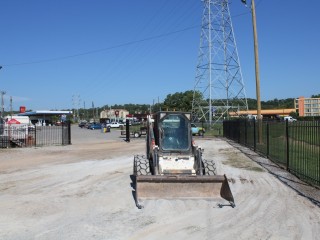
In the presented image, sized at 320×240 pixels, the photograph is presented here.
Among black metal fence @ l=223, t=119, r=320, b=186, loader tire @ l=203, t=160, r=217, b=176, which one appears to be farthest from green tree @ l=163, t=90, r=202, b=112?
loader tire @ l=203, t=160, r=217, b=176

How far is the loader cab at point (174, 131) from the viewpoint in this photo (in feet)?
40.1

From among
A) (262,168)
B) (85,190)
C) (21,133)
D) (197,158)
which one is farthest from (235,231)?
(21,133)

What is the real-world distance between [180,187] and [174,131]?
2.30 m

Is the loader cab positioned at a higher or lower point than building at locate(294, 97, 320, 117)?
lower

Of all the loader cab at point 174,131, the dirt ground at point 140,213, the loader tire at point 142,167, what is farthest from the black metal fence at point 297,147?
the loader tire at point 142,167

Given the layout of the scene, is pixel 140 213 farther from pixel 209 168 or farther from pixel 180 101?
pixel 180 101

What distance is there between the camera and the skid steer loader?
10406 mm

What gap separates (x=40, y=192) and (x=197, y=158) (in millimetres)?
4417

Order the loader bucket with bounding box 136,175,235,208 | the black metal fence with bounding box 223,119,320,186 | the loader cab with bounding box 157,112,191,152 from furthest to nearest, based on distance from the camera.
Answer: the black metal fence with bounding box 223,119,320,186
the loader cab with bounding box 157,112,191,152
the loader bucket with bounding box 136,175,235,208

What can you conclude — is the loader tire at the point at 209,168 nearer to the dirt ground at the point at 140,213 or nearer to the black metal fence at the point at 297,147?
the dirt ground at the point at 140,213

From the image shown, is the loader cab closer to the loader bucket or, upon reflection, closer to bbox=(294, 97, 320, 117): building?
the loader bucket

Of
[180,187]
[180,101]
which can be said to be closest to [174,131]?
[180,187]

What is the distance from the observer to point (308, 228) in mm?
7762

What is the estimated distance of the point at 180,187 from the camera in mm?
10516
